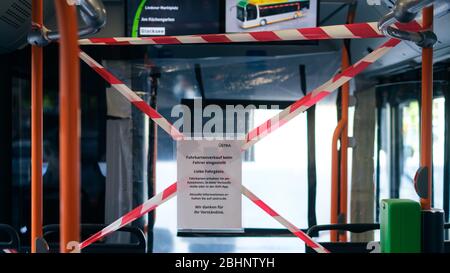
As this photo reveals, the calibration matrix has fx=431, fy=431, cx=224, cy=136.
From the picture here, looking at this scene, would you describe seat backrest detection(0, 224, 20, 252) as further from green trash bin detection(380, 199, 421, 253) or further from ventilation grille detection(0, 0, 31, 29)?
green trash bin detection(380, 199, 421, 253)

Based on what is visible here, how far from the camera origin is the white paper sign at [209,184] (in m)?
1.58

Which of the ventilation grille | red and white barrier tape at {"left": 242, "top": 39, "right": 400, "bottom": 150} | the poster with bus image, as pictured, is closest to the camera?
red and white barrier tape at {"left": 242, "top": 39, "right": 400, "bottom": 150}

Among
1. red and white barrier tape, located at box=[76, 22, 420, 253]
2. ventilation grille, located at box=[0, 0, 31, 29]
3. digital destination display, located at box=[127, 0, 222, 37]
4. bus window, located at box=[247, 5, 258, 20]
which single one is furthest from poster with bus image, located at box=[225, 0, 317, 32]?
ventilation grille, located at box=[0, 0, 31, 29]

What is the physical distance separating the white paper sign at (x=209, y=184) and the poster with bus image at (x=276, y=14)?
1.22 m

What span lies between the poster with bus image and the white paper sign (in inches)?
47.9

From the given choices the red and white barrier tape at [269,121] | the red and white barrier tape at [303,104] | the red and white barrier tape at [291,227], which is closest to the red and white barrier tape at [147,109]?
the red and white barrier tape at [269,121]

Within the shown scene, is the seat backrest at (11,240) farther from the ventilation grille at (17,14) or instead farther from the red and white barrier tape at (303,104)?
the red and white barrier tape at (303,104)

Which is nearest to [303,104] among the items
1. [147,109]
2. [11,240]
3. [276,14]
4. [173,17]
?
[147,109]

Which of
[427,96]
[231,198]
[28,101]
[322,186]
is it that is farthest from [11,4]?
[322,186]

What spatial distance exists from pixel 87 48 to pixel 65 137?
247cm

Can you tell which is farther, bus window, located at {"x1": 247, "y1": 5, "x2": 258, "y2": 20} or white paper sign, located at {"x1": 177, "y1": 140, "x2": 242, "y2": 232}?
bus window, located at {"x1": 247, "y1": 5, "x2": 258, "y2": 20}

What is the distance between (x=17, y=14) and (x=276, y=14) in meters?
1.47

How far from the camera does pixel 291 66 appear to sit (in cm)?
352

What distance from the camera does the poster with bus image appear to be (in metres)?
2.60
